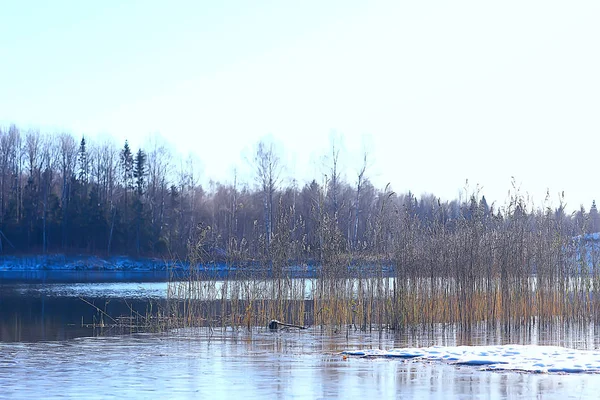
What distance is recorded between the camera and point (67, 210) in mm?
64562

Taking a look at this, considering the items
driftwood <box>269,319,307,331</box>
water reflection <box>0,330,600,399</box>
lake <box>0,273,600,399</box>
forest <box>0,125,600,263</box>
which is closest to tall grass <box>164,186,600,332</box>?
driftwood <box>269,319,307,331</box>

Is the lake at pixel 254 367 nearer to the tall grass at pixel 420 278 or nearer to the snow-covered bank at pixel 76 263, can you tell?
the tall grass at pixel 420 278

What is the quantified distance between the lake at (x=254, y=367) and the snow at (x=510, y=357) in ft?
0.79

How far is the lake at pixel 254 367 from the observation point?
9461mm

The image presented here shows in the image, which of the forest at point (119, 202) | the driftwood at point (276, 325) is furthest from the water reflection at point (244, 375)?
the forest at point (119, 202)

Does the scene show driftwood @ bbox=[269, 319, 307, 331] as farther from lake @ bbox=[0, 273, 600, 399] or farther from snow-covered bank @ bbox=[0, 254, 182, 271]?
snow-covered bank @ bbox=[0, 254, 182, 271]

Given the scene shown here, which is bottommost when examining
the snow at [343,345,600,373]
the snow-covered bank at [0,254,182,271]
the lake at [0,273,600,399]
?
the lake at [0,273,600,399]

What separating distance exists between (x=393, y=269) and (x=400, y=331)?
1439mm

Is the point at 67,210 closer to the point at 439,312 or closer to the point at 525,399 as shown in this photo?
the point at 439,312

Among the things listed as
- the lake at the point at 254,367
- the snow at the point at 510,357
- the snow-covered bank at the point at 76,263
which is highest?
the snow-covered bank at the point at 76,263

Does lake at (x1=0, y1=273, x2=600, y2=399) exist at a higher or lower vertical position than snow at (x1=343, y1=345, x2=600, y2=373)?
lower

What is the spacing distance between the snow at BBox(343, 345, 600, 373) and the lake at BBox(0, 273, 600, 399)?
240 mm

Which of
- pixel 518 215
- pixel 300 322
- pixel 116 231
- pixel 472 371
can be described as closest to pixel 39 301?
pixel 300 322

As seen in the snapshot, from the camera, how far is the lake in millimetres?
9461
